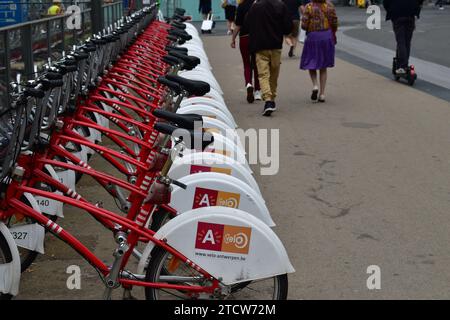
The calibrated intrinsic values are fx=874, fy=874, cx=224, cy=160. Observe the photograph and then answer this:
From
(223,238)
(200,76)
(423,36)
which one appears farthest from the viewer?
(423,36)

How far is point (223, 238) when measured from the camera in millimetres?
4215

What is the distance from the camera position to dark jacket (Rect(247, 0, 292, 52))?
38.6 ft

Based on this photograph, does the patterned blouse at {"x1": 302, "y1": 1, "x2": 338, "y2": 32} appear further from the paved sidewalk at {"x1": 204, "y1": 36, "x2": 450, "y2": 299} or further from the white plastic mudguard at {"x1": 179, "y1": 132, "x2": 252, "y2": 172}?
the white plastic mudguard at {"x1": 179, "y1": 132, "x2": 252, "y2": 172}

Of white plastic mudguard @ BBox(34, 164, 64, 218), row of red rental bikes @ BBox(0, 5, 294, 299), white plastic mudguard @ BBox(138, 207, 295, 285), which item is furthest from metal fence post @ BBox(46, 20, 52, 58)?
white plastic mudguard @ BBox(138, 207, 295, 285)

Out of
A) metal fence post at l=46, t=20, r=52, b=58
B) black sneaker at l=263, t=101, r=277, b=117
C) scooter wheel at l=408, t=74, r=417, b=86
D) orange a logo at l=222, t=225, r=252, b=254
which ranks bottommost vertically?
scooter wheel at l=408, t=74, r=417, b=86

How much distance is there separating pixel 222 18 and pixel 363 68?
22938 millimetres

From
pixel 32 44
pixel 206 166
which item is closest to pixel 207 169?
pixel 206 166

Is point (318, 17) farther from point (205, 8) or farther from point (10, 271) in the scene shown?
point (205, 8)

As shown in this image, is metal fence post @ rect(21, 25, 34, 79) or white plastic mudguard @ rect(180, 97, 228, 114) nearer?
white plastic mudguard @ rect(180, 97, 228, 114)

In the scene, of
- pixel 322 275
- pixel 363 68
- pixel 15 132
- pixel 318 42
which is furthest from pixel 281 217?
pixel 363 68

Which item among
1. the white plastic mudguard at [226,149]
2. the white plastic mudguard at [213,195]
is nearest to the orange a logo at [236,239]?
the white plastic mudguard at [213,195]

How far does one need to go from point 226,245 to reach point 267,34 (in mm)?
7847

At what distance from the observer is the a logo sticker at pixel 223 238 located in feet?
13.8

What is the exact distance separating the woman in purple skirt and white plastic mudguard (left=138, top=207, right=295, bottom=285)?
28.6 feet
